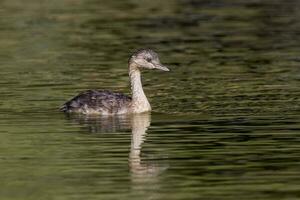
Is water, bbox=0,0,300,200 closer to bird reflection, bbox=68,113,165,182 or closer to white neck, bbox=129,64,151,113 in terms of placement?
bird reflection, bbox=68,113,165,182

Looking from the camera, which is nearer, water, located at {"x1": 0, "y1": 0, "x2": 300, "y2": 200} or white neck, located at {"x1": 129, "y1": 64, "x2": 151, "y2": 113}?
water, located at {"x1": 0, "y1": 0, "x2": 300, "y2": 200}

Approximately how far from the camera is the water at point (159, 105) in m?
17.0

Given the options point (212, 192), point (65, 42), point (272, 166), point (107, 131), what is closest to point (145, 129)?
point (107, 131)

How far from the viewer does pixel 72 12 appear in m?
41.2

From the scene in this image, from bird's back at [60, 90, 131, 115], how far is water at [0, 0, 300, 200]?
0.80ft

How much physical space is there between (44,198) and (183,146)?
4.08 m

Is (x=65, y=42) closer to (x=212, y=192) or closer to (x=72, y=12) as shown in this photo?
(x=72, y=12)

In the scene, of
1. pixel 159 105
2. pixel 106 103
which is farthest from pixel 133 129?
pixel 159 105

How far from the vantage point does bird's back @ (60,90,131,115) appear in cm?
2367

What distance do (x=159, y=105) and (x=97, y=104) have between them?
125 centimetres

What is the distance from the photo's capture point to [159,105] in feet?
80.2

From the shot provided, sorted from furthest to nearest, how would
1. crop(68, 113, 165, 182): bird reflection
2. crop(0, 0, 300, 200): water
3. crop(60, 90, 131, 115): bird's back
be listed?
crop(60, 90, 131, 115): bird's back, crop(68, 113, 165, 182): bird reflection, crop(0, 0, 300, 200): water

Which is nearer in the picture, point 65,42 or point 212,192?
point 212,192

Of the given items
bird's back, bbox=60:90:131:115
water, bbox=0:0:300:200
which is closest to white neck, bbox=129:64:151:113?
bird's back, bbox=60:90:131:115
